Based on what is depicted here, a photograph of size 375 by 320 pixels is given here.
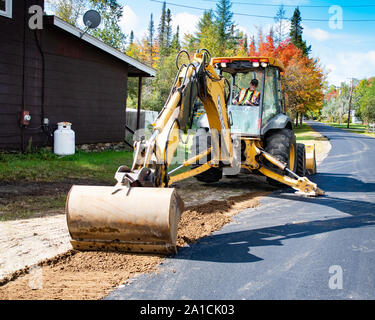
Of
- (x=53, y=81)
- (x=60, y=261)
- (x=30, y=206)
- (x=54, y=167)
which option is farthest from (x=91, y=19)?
(x=60, y=261)

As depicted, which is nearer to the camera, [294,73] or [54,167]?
[54,167]

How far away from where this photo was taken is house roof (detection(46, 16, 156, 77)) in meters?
12.1

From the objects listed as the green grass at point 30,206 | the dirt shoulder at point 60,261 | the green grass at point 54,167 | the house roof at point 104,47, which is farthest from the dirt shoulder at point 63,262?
the house roof at point 104,47

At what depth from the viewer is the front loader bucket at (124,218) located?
4277 millimetres

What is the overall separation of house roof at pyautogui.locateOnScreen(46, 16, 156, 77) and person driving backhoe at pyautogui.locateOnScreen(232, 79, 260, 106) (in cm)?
643

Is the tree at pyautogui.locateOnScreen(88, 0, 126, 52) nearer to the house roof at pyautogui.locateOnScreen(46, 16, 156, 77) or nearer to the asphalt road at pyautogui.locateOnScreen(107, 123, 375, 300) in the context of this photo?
the house roof at pyautogui.locateOnScreen(46, 16, 156, 77)

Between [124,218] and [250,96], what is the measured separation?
5.63 metres

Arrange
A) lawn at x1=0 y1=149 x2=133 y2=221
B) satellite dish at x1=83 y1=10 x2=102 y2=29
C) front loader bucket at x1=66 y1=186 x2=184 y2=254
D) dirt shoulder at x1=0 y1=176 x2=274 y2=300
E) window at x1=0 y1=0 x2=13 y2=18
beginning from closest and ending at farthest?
dirt shoulder at x1=0 y1=176 x2=274 y2=300 → front loader bucket at x1=66 y1=186 x2=184 y2=254 → lawn at x1=0 y1=149 x2=133 y2=221 → window at x1=0 y1=0 x2=13 y2=18 → satellite dish at x1=83 y1=10 x2=102 y2=29

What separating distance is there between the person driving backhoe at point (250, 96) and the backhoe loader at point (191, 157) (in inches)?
3.6

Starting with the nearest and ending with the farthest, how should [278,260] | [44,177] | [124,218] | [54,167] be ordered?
[124,218]
[278,260]
[44,177]
[54,167]

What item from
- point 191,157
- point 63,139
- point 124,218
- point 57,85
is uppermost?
point 57,85

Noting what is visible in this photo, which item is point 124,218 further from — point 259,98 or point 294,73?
point 294,73

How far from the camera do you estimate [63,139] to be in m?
12.3

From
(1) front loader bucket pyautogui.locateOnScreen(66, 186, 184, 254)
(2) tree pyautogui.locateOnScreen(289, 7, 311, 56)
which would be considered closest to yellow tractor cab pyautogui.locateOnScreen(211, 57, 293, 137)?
(1) front loader bucket pyautogui.locateOnScreen(66, 186, 184, 254)
